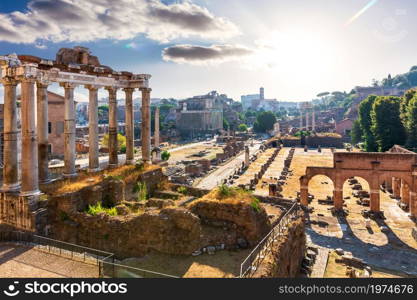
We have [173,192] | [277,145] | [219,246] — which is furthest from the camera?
→ [277,145]

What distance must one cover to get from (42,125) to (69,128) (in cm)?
152

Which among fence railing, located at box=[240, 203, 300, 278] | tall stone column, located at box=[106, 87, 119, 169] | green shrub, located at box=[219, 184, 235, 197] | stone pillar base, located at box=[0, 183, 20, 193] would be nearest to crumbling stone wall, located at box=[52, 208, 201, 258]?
fence railing, located at box=[240, 203, 300, 278]

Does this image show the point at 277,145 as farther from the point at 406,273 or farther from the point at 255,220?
the point at 255,220

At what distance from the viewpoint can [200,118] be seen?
130 meters

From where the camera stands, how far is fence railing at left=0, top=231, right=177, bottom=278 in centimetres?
1019

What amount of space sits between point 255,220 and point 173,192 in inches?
295

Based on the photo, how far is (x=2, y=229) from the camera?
522 inches

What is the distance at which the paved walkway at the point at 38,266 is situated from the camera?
33.7ft

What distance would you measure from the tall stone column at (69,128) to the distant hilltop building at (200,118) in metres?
106

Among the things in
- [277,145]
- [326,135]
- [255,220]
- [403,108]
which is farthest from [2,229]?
[326,135]

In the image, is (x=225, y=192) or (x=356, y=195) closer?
(x=225, y=192)

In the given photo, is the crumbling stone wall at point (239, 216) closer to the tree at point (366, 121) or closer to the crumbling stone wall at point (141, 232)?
the crumbling stone wall at point (141, 232)

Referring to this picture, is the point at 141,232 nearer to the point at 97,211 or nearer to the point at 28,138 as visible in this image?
the point at 97,211

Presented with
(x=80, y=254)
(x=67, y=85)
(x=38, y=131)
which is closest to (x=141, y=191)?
(x=38, y=131)
